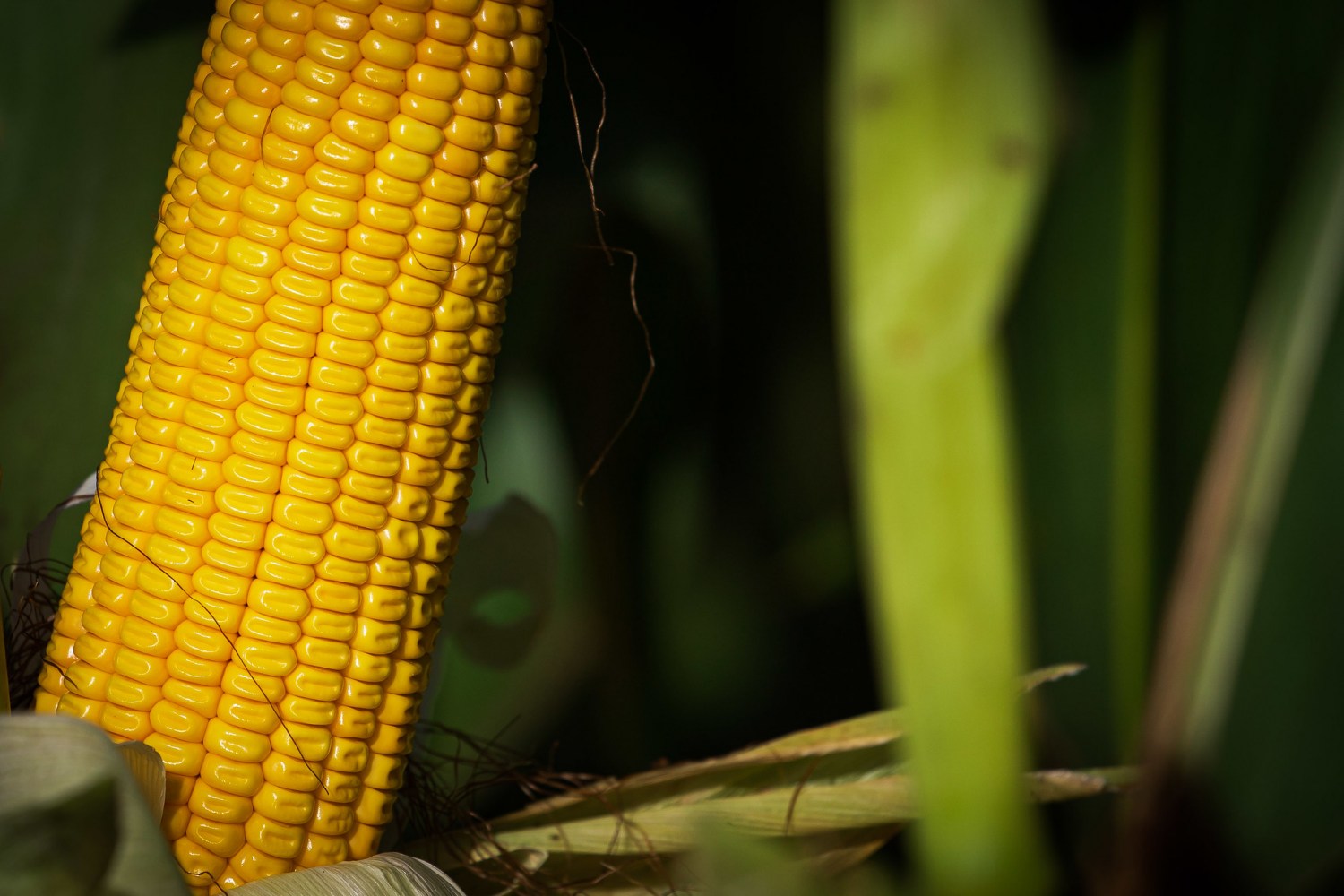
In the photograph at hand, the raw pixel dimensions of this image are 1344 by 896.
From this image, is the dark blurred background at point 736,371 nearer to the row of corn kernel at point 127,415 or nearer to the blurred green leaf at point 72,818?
the row of corn kernel at point 127,415

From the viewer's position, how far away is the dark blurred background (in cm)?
31

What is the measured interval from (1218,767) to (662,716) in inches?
10.3

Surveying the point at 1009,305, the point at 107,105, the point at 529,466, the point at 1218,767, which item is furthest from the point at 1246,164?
the point at 107,105

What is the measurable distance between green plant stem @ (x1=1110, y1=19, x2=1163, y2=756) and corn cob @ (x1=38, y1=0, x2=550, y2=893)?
0.74ft

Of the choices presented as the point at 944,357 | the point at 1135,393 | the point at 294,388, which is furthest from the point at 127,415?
the point at 1135,393

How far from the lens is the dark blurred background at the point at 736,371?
1.01 feet

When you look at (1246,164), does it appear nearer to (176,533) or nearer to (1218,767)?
(1218,767)

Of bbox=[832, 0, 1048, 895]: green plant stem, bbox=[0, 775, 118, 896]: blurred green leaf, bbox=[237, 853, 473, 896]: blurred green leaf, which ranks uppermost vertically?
bbox=[832, 0, 1048, 895]: green plant stem

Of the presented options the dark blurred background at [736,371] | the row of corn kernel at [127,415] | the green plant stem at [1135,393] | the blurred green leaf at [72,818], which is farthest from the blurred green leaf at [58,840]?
the green plant stem at [1135,393]

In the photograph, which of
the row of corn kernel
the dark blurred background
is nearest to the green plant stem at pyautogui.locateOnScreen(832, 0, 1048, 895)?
the dark blurred background

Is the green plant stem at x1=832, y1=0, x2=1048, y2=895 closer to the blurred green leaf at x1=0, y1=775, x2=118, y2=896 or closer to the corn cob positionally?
the corn cob

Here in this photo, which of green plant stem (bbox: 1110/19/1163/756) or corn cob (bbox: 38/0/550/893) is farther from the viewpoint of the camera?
green plant stem (bbox: 1110/19/1163/756)

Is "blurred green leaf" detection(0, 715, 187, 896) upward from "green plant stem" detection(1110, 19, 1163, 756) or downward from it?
downward

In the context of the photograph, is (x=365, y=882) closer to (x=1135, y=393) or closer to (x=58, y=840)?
(x=58, y=840)
